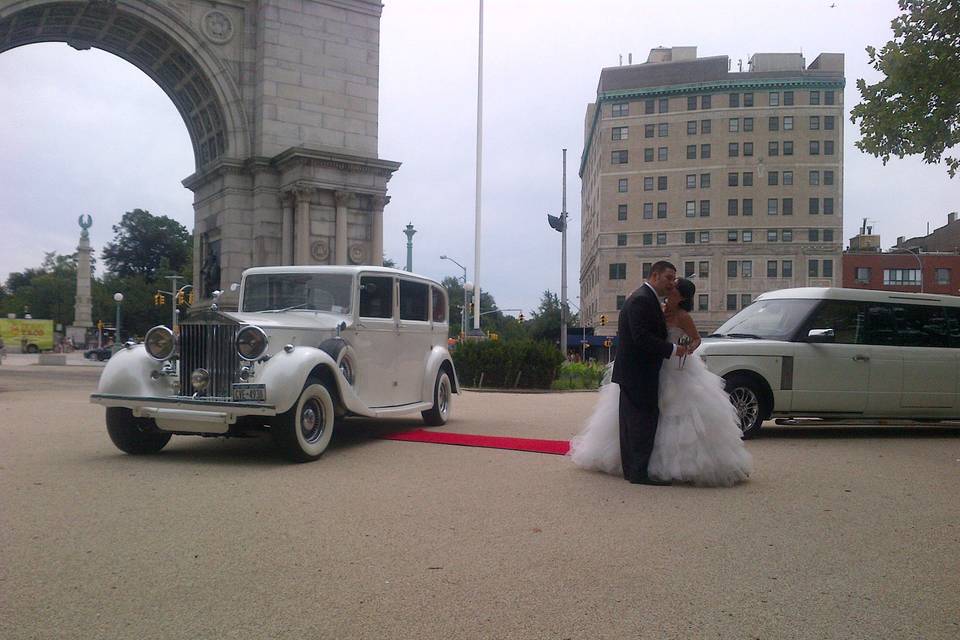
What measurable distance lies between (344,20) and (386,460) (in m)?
27.6

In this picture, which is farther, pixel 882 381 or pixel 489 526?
pixel 882 381

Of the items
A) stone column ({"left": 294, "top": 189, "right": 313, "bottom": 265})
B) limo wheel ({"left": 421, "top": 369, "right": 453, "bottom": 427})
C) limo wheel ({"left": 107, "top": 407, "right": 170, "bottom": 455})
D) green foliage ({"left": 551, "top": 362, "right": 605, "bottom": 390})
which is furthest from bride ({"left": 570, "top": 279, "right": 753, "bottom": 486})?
stone column ({"left": 294, "top": 189, "right": 313, "bottom": 265})

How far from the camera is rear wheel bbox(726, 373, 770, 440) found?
10.0 meters

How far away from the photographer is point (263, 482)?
681 cm

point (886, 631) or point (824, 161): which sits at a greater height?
point (824, 161)

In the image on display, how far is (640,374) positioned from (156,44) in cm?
2984

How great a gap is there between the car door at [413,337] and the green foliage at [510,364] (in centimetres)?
1153

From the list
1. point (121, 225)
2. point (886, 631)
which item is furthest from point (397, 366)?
point (121, 225)

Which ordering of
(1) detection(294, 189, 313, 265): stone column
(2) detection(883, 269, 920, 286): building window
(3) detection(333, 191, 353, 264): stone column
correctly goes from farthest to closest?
(2) detection(883, 269, 920, 286): building window < (3) detection(333, 191, 353, 264): stone column < (1) detection(294, 189, 313, 265): stone column

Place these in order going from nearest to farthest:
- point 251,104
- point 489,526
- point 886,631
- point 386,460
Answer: point 886,631
point 489,526
point 386,460
point 251,104

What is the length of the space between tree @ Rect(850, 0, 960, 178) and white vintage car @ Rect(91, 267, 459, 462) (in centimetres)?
843

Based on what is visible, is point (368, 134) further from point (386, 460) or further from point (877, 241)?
point (877, 241)

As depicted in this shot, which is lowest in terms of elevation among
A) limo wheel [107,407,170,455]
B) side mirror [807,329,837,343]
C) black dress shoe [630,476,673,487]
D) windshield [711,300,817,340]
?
black dress shoe [630,476,673,487]

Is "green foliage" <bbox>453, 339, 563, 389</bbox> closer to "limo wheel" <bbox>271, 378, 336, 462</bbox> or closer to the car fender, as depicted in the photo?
"limo wheel" <bbox>271, 378, 336, 462</bbox>
